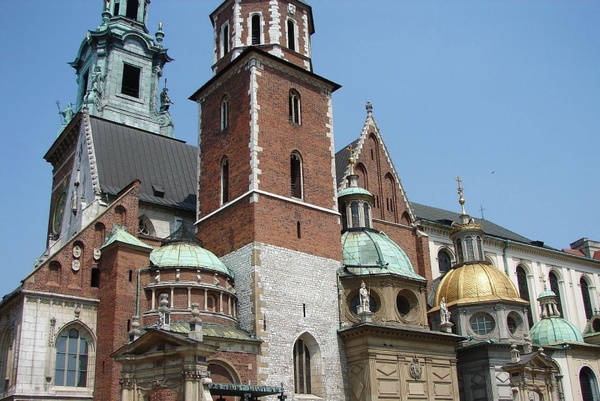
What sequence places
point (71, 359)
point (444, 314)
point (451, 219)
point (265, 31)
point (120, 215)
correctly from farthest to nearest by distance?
point (451, 219), point (265, 31), point (444, 314), point (120, 215), point (71, 359)

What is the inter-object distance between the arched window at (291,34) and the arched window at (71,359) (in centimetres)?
1524

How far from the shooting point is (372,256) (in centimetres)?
2886

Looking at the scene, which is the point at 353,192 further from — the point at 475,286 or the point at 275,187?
the point at 475,286

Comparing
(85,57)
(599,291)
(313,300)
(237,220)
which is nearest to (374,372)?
(313,300)

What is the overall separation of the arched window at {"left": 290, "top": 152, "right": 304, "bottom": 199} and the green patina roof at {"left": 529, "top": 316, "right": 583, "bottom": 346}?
51.6 ft

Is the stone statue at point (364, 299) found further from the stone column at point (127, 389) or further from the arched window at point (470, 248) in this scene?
the arched window at point (470, 248)

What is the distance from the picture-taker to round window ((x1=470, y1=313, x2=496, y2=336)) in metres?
31.9

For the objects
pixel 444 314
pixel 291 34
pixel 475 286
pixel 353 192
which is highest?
pixel 291 34

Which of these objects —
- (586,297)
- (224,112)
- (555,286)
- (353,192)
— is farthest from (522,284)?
(224,112)

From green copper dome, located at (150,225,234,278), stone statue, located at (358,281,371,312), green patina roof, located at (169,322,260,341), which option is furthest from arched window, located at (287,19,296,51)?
green patina roof, located at (169,322,260,341)

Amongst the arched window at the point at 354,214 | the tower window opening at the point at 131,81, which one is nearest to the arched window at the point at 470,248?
the arched window at the point at 354,214

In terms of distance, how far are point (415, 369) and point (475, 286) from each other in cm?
759

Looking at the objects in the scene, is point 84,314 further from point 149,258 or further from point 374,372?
point 374,372

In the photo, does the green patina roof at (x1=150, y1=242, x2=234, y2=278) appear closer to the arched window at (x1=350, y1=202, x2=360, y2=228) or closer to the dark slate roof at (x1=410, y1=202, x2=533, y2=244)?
the arched window at (x1=350, y1=202, x2=360, y2=228)
